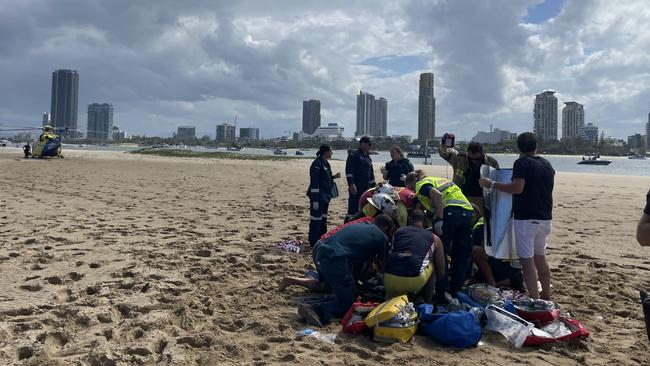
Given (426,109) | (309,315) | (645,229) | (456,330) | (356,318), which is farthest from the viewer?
(426,109)

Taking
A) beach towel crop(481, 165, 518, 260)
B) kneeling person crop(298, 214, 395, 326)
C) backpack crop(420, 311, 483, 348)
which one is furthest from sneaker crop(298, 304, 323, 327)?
beach towel crop(481, 165, 518, 260)

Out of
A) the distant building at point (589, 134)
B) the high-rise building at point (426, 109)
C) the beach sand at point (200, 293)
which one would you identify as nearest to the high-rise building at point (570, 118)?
the distant building at point (589, 134)

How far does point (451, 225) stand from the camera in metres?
4.95

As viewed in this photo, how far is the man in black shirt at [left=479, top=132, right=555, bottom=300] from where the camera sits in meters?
4.79

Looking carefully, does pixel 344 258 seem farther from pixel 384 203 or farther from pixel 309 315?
pixel 384 203

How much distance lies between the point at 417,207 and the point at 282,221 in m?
5.20

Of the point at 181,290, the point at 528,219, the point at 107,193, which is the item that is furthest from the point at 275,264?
the point at 107,193

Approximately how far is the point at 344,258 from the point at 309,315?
643 millimetres

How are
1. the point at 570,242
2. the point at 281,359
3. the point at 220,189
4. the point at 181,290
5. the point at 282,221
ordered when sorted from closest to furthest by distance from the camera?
the point at 281,359
the point at 181,290
the point at 570,242
the point at 282,221
the point at 220,189

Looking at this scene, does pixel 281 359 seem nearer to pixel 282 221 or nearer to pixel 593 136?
pixel 282 221

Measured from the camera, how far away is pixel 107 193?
14039mm

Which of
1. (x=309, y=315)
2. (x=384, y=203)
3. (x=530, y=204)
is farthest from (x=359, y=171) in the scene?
(x=309, y=315)

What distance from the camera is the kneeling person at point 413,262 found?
14.5 ft

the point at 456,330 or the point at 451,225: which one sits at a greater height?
the point at 451,225
